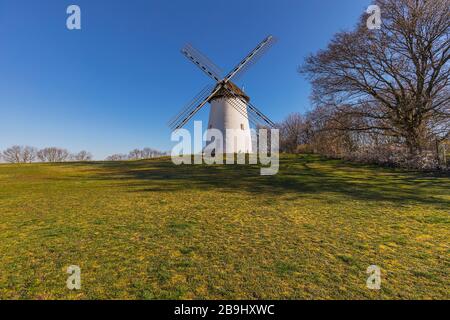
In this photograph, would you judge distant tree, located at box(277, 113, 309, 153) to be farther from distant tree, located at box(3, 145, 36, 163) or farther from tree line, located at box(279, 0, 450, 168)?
distant tree, located at box(3, 145, 36, 163)

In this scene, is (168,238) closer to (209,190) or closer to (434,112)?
(209,190)

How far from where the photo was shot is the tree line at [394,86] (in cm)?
1543

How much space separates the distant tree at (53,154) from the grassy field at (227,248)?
91736mm

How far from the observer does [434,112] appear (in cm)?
1579

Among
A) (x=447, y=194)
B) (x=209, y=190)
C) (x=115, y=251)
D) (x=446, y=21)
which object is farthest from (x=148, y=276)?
(x=446, y=21)

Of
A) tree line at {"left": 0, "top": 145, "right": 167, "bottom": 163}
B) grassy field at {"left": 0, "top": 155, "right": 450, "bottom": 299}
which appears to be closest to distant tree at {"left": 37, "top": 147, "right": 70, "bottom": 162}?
tree line at {"left": 0, "top": 145, "right": 167, "bottom": 163}

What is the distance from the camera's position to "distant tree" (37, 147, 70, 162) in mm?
80062

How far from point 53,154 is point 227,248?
101291 millimetres

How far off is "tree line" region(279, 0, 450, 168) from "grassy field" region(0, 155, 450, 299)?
11.2 meters

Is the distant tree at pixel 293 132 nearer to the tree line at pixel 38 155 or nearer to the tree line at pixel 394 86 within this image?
the tree line at pixel 394 86

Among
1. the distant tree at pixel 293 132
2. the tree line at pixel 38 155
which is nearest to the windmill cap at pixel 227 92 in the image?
the distant tree at pixel 293 132

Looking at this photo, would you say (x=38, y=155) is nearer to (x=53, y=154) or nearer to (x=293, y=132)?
(x=53, y=154)

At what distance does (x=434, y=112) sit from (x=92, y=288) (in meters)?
21.5

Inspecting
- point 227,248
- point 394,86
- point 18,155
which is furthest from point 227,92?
point 18,155
